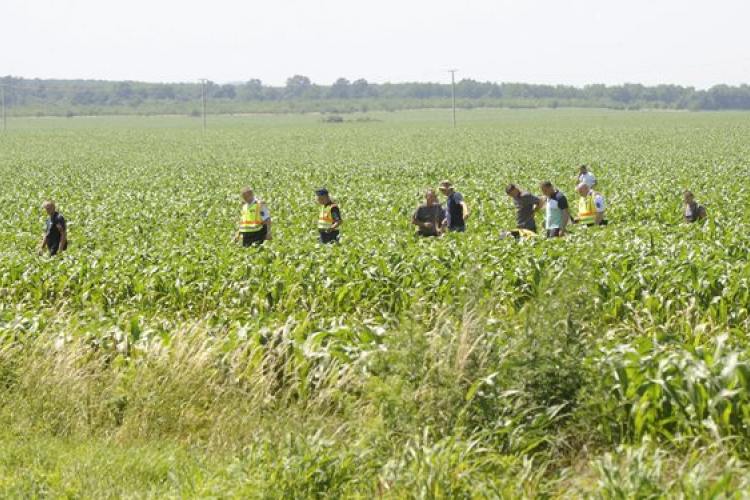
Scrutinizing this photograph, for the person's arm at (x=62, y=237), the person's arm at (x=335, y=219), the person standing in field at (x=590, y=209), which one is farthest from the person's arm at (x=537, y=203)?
the person's arm at (x=62, y=237)

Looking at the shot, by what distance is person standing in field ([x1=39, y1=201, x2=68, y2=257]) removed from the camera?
17922 millimetres

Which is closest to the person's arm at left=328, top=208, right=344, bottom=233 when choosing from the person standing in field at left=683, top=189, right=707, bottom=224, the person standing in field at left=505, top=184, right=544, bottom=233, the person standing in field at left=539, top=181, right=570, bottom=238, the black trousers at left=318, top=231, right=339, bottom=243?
the black trousers at left=318, top=231, right=339, bottom=243

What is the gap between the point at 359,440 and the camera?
803 cm

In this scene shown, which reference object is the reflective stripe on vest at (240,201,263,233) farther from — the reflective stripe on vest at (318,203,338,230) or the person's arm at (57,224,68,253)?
the person's arm at (57,224,68,253)

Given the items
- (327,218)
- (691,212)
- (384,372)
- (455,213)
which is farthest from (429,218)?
(384,372)

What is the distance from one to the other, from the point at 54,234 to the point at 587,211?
27.9 ft

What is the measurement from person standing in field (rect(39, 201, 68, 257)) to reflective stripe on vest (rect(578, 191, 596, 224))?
8.17 m

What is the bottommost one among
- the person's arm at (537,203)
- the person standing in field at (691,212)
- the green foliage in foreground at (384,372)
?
the green foliage in foreground at (384,372)

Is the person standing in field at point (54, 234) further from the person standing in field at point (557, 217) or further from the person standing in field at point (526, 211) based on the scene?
the person standing in field at point (557, 217)

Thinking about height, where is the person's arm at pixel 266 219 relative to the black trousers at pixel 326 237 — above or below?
above

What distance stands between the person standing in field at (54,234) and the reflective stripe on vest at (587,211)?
817 cm

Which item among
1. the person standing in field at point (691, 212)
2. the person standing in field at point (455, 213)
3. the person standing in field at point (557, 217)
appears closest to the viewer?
the person standing in field at point (557, 217)

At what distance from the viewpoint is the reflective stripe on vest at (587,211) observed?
18734mm

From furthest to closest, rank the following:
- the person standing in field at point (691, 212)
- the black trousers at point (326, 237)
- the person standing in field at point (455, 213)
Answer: the person standing in field at point (691, 212), the black trousers at point (326, 237), the person standing in field at point (455, 213)
